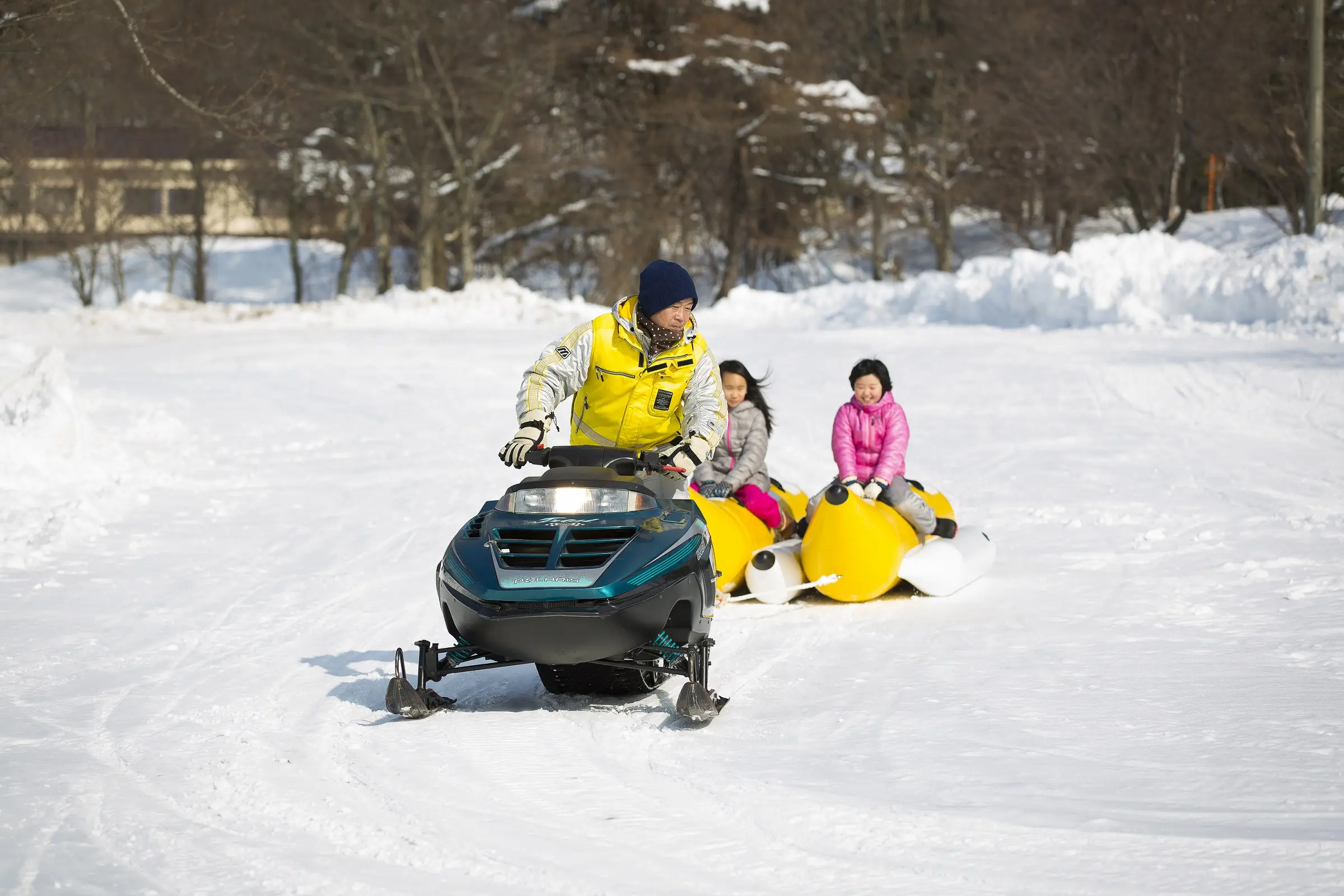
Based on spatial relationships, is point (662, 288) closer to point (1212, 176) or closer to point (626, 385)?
point (626, 385)

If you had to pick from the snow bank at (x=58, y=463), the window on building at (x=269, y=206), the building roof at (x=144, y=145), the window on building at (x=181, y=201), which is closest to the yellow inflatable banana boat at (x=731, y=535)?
the snow bank at (x=58, y=463)

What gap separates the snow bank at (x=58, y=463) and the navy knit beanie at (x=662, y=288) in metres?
5.32

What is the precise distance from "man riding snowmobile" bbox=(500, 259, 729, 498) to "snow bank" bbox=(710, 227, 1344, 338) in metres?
14.6

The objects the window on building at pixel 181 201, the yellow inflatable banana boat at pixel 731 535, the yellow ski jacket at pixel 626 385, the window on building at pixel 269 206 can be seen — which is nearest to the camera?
the yellow ski jacket at pixel 626 385

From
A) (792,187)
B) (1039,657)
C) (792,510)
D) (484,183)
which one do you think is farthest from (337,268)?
(1039,657)

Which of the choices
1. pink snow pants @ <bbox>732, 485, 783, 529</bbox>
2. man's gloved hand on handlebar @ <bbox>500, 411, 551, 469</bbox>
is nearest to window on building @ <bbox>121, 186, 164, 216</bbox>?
pink snow pants @ <bbox>732, 485, 783, 529</bbox>

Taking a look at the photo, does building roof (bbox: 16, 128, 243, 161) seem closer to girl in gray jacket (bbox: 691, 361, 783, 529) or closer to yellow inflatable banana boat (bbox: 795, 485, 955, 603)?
girl in gray jacket (bbox: 691, 361, 783, 529)

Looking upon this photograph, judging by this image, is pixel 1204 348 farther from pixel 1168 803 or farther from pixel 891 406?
pixel 1168 803

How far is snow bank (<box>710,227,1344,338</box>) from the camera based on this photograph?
20.5 m

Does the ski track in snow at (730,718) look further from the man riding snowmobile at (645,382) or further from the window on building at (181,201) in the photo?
the window on building at (181,201)

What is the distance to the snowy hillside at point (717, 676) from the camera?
432 centimetres

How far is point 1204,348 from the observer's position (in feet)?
62.7

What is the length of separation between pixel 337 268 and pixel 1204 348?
34.5 metres

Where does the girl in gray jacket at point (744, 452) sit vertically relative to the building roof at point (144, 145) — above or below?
below
